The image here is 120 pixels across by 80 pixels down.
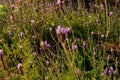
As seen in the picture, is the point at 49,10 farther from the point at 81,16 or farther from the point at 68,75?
the point at 68,75

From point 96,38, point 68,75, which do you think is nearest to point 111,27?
point 96,38

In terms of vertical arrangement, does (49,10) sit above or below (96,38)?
above

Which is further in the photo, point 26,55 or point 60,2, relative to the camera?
point 26,55

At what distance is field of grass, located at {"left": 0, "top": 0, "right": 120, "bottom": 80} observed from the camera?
127 inches

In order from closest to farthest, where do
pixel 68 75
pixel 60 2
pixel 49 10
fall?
pixel 60 2 → pixel 68 75 → pixel 49 10

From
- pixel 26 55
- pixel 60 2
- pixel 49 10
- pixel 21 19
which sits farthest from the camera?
pixel 49 10

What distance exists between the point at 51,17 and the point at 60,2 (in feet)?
5.65

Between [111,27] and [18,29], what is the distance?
1.23 metres

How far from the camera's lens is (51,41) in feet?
13.9

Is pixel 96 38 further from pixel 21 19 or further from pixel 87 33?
pixel 21 19

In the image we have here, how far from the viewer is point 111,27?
13.6 ft

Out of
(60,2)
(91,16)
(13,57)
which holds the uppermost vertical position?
(60,2)

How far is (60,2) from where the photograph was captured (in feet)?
9.18

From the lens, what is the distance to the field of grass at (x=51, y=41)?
3231 mm
